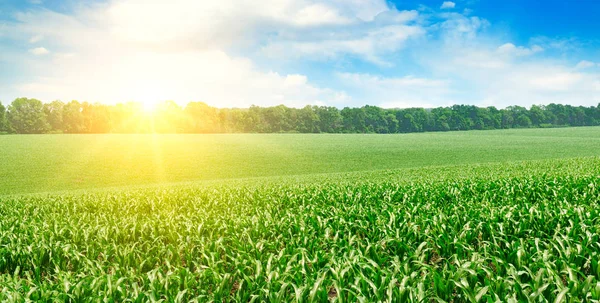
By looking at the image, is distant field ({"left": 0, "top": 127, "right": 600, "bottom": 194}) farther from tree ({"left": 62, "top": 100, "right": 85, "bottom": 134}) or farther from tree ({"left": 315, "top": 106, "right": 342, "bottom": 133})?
tree ({"left": 315, "top": 106, "right": 342, "bottom": 133})

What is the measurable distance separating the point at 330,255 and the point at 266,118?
428 feet

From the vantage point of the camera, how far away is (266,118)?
13488 centimetres

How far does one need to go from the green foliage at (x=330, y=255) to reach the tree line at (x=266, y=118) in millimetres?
111723

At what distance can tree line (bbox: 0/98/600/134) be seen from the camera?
110375mm

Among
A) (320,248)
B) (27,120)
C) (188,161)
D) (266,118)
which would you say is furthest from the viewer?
(266,118)

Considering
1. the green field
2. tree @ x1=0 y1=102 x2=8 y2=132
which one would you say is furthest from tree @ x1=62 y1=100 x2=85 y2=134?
the green field

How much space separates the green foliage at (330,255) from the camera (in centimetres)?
429

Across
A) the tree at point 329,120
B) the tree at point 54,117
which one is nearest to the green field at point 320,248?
the tree at point 54,117

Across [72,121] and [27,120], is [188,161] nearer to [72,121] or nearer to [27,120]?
[72,121]

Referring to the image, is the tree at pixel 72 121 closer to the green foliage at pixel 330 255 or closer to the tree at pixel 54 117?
the tree at pixel 54 117

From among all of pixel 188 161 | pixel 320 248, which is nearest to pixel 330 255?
pixel 320 248

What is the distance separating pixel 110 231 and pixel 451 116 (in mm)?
158048

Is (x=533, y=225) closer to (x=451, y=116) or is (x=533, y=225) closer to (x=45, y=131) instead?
(x=45, y=131)

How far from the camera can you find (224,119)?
416ft
